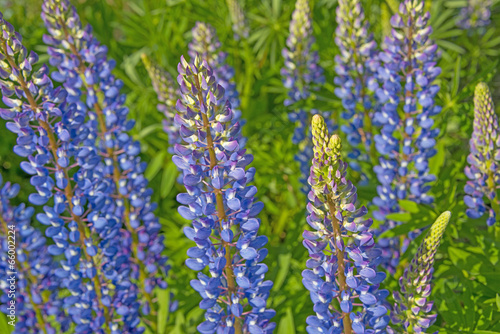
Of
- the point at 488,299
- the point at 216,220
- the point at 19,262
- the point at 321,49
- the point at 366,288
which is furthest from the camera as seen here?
the point at 321,49

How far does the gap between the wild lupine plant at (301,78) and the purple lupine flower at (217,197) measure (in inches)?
61.9

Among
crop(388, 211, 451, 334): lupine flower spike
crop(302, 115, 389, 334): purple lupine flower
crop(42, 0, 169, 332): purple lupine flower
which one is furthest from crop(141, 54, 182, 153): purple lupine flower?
crop(388, 211, 451, 334): lupine flower spike

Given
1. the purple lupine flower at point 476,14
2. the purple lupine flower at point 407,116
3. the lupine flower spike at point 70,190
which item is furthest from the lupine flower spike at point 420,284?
the purple lupine flower at point 476,14

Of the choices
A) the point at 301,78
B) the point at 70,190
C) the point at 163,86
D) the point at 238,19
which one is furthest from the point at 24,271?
the point at 238,19

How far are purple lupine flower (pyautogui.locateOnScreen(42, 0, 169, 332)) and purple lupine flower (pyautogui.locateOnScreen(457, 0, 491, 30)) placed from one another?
3.39 metres

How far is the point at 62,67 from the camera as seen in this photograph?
2914mm

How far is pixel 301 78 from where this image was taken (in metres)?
3.75

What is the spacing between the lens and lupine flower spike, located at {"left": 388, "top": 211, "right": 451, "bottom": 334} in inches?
75.2

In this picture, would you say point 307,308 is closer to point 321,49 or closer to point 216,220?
point 216,220

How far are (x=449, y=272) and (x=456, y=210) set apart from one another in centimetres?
34

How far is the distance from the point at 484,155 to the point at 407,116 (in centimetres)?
56

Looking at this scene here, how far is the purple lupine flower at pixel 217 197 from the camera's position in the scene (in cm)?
188

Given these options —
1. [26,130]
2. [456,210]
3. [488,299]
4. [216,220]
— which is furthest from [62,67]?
[488,299]

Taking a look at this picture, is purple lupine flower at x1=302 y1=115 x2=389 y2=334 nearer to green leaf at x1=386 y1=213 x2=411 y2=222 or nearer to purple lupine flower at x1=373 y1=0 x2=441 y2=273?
green leaf at x1=386 y1=213 x2=411 y2=222
